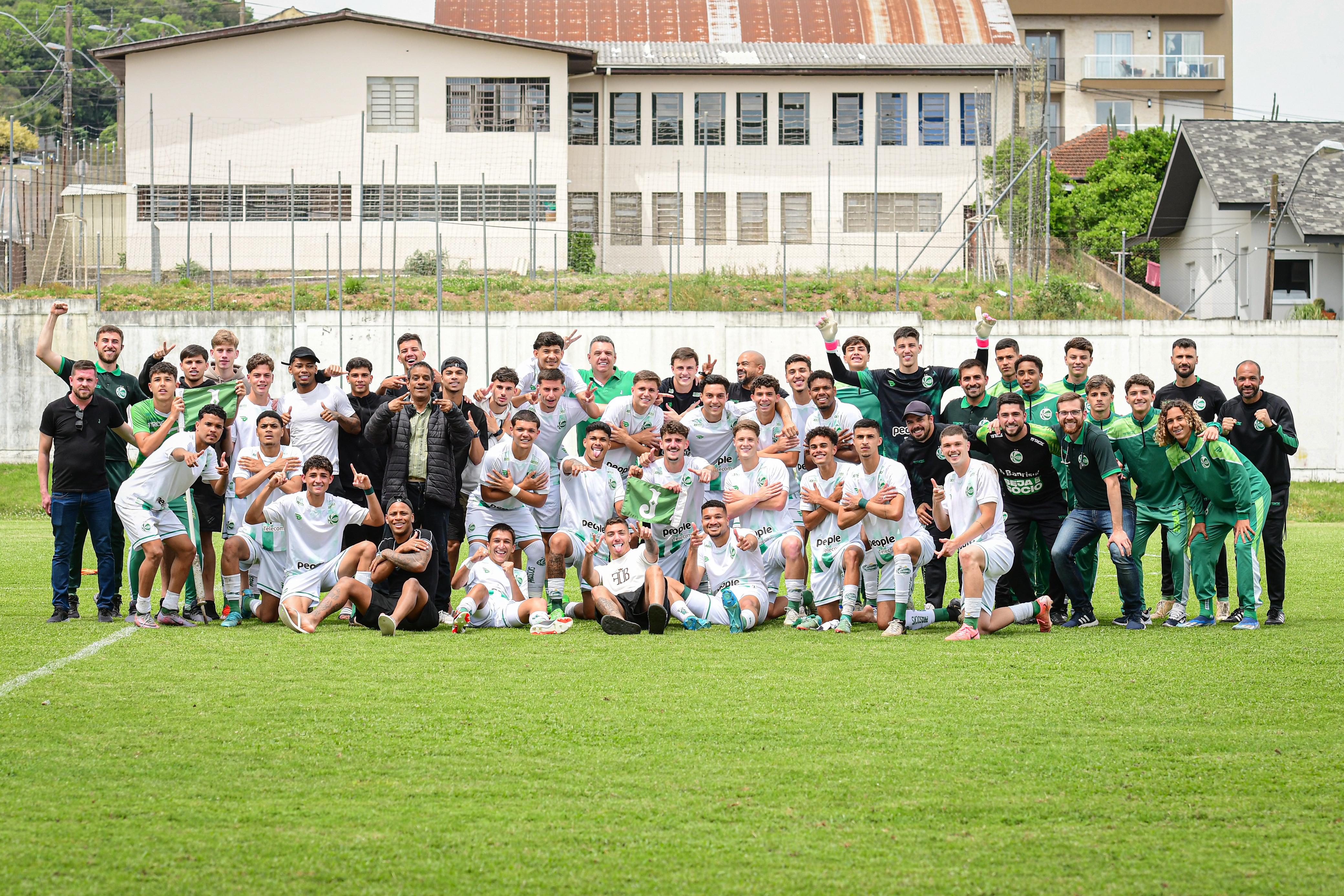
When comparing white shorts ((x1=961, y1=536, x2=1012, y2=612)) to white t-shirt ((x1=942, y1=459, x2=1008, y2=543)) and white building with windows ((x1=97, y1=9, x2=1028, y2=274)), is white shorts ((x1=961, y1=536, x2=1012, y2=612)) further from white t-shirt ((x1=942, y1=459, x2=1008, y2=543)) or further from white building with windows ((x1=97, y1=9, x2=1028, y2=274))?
white building with windows ((x1=97, y1=9, x2=1028, y2=274))

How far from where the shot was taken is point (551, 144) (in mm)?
32094

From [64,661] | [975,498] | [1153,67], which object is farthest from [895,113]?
[64,661]

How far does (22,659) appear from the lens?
7695 millimetres

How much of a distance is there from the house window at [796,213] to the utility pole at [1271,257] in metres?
11.0

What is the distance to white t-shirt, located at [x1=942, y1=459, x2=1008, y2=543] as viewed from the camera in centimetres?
900

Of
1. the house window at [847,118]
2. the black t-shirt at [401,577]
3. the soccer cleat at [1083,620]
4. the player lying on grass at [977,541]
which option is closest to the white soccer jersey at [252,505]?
the black t-shirt at [401,577]

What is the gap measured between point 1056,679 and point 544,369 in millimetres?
5050

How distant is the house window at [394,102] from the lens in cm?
3225

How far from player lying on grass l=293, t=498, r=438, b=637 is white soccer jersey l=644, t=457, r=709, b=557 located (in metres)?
1.78

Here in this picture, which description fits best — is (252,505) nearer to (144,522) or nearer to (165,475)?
(165,475)

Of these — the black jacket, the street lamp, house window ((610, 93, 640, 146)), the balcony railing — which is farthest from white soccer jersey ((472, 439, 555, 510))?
the balcony railing

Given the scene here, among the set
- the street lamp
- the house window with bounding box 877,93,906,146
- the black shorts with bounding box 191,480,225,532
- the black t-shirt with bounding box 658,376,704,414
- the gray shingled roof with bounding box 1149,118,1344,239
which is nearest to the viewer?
the black shorts with bounding box 191,480,225,532

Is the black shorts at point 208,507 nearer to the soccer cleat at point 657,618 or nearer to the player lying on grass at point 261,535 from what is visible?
the player lying on grass at point 261,535

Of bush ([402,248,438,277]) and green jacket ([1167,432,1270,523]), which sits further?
bush ([402,248,438,277])
